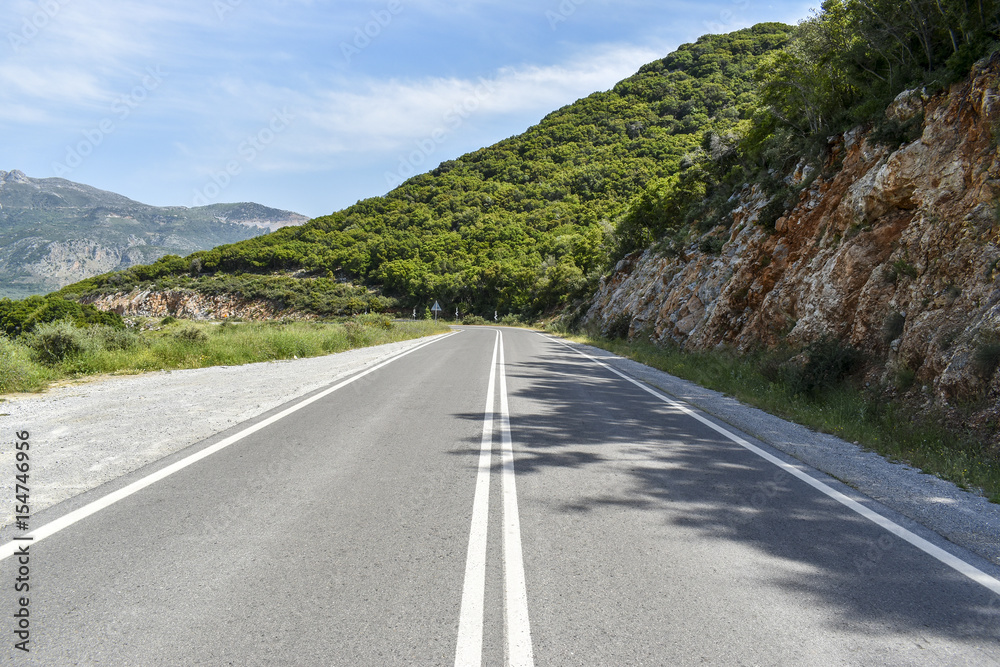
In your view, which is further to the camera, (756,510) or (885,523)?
(756,510)

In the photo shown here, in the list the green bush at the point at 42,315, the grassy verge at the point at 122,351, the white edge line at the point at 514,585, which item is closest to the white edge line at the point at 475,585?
the white edge line at the point at 514,585

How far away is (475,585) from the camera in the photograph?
327cm

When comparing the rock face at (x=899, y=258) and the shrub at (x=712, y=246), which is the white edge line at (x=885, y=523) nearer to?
the rock face at (x=899, y=258)

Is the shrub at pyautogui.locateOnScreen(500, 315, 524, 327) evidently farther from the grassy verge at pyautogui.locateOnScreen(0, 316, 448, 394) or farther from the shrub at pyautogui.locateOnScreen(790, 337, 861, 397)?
the shrub at pyautogui.locateOnScreen(790, 337, 861, 397)

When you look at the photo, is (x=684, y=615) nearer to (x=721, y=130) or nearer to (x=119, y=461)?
(x=119, y=461)

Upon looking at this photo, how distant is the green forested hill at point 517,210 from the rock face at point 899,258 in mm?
44069

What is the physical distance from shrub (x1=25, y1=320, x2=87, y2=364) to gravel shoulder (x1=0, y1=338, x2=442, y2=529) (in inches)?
71.2

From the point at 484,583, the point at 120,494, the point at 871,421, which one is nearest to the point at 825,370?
the point at 871,421

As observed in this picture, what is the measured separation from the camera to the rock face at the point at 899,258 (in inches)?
317

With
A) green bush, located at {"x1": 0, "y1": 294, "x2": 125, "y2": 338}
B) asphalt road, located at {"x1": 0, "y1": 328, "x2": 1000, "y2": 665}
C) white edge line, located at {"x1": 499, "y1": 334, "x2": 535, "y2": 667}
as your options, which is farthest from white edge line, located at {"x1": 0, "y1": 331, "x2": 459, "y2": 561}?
green bush, located at {"x1": 0, "y1": 294, "x2": 125, "y2": 338}

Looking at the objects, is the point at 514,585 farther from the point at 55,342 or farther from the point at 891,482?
the point at 55,342

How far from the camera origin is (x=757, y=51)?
3863 inches

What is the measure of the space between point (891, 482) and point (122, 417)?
9.62 metres

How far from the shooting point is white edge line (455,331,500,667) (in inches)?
103
